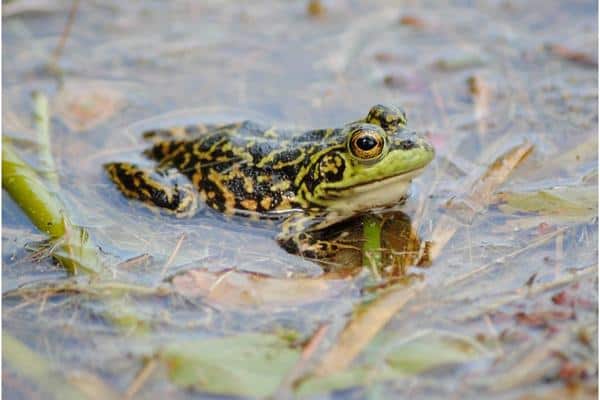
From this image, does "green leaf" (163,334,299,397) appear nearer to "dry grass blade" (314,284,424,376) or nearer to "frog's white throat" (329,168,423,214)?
"dry grass blade" (314,284,424,376)

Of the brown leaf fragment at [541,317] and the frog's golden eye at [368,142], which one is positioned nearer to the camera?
the brown leaf fragment at [541,317]

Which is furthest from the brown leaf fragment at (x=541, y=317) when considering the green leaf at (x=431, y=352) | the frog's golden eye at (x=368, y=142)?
the frog's golden eye at (x=368, y=142)

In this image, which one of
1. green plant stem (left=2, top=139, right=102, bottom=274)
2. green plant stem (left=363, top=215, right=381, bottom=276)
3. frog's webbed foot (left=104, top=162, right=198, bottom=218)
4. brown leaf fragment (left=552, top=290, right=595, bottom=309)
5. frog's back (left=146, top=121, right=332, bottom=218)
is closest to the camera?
brown leaf fragment (left=552, top=290, right=595, bottom=309)

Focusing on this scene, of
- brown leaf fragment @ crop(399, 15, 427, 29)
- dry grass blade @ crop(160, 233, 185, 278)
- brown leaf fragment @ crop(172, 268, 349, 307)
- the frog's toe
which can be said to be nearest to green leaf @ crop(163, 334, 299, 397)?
brown leaf fragment @ crop(172, 268, 349, 307)

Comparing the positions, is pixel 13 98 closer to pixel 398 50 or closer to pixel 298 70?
pixel 298 70

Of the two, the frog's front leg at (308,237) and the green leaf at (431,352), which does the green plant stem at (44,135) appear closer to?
the frog's front leg at (308,237)

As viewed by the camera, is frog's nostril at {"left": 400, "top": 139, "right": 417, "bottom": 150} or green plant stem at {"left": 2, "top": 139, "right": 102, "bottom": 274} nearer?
green plant stem at {"left": 2, "top": 139, "right": 102, "bottom": 274}
